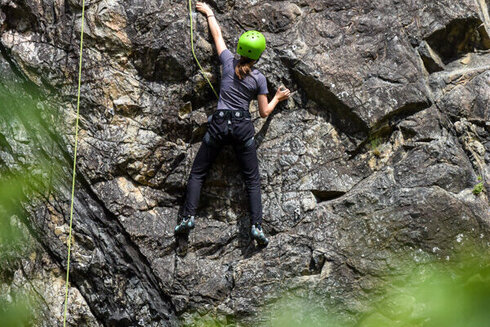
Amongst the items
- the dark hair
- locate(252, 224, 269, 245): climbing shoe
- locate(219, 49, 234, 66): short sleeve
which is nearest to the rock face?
locate(252, 224, 269, 245): climbing shoe

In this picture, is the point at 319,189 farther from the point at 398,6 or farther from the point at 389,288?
the point at 398,6

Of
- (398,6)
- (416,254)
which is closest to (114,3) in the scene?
(398,6)

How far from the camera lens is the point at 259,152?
598cm

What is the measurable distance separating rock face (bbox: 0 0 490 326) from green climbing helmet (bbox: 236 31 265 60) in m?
0.48

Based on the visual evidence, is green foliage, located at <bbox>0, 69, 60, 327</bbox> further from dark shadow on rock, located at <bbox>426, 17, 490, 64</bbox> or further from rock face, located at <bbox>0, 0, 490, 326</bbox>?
dark shadow on rock, located at <bbox>426, 17, 490, 64</bbox>

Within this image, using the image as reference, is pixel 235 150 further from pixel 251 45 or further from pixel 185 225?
pixel 251 45

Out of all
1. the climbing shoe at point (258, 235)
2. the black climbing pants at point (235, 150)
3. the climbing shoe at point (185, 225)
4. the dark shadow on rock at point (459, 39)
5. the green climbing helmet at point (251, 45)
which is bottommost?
the climbing shoe at point (258, 235)

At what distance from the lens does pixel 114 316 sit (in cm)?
549

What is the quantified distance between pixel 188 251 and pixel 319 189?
5.64 ft

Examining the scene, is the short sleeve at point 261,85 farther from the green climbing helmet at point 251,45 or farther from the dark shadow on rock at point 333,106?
the dark shadow on rock at point 333,106

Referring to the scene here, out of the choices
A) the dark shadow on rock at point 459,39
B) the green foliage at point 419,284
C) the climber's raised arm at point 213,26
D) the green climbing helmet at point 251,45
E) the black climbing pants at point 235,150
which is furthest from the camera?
the dark shadow on rock at point 459,39

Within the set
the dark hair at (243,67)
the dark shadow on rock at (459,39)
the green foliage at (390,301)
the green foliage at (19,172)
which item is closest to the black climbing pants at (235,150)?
the dark hair at (243,67)

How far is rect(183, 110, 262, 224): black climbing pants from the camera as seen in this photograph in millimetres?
5527

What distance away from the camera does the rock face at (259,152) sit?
18.1ft
